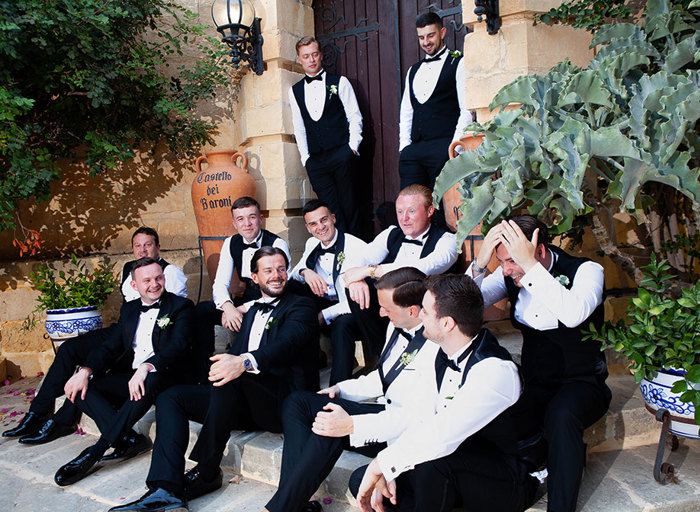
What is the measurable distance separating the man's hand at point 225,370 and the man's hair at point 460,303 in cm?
109

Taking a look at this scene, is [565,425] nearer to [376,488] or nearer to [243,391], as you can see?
[376,488]

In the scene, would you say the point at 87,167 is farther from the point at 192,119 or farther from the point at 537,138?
the point at 537,138

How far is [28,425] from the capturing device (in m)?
3.82

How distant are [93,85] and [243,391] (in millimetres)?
2986

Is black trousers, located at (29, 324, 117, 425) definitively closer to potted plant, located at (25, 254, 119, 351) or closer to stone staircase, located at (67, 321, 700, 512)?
potted plant, located at (25, 254, 119, 351)

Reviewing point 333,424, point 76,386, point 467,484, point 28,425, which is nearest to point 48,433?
point 28,425

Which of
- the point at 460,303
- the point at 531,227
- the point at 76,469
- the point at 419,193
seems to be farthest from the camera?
the point at 419,193

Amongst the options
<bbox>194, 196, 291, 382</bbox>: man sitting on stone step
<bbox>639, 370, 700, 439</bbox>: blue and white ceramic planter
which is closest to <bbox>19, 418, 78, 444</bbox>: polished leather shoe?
<bbox>194, 196, 291, 382</bbox>: man sitting on stone step

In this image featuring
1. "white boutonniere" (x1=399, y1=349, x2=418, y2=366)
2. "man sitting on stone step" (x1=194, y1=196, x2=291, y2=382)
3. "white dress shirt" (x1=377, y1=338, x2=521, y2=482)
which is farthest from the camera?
"man sitting on stone step" (x1=194, y1=196, x2=291, y2=382)

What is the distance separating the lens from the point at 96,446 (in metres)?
3.22

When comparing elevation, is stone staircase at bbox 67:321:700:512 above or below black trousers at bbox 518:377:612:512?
below

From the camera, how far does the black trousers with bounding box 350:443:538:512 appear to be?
2125 millimetres

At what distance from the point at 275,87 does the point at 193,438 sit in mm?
2932

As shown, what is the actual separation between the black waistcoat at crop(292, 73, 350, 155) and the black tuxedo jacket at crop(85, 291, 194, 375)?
1798mm
